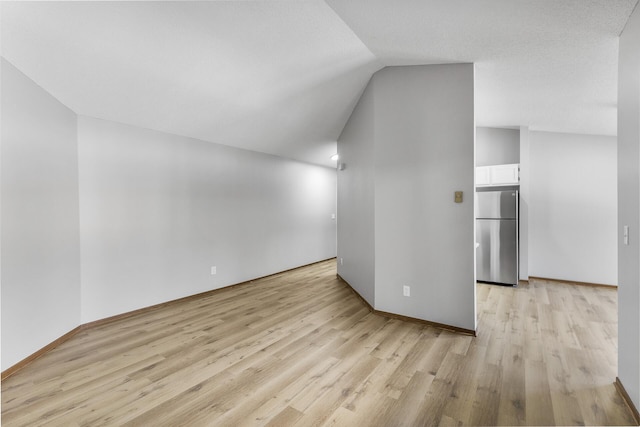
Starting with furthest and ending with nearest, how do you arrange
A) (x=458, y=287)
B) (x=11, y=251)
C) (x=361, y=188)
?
(x=361, y=188) → (x=458, y=287) → (x=11, y=251)

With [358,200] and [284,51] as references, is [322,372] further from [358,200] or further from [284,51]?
[284,51]

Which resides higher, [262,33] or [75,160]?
[262,33]

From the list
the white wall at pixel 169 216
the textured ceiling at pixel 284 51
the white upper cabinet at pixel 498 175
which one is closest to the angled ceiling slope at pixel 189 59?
the textured ceiling at pixel 284 51

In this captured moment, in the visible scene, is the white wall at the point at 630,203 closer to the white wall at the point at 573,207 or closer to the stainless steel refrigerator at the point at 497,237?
the stainless steel refrigerator at the point at 497,237

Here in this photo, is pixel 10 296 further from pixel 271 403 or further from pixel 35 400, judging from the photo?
pixel 271 403

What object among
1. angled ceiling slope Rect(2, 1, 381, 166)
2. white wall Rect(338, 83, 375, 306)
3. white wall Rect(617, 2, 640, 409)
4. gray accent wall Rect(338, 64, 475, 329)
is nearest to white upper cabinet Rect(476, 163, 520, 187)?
white wall Rect(338, 83, 375, 306)

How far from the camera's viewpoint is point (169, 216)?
3.85 meters

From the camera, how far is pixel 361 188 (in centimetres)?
399

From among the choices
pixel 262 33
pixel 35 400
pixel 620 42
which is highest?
pixel 262 33

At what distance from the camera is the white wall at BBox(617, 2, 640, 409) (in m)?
1.75

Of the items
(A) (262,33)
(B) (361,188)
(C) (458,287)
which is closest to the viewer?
(A) (262,33)

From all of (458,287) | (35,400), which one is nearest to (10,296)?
(35,400)

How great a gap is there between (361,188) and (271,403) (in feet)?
9.12

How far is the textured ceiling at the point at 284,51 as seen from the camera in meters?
2.08
